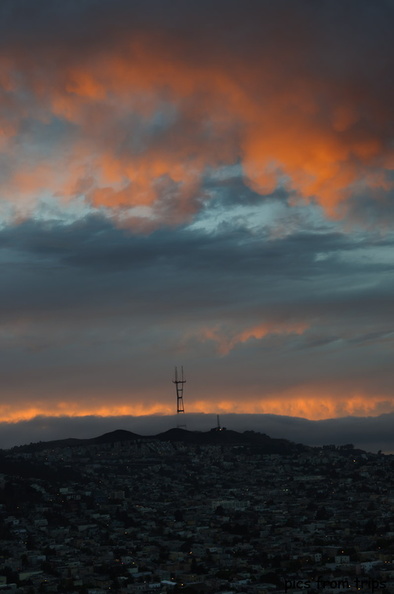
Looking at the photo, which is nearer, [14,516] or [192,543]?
[192,543]

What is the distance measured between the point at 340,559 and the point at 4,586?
2878cm

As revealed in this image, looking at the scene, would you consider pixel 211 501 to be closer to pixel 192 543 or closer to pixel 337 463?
pixel 192 543

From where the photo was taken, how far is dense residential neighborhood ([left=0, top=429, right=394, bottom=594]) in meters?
87.5

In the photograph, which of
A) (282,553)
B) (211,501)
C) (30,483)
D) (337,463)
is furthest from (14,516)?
(337,463)

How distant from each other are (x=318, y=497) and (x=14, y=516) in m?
43.5


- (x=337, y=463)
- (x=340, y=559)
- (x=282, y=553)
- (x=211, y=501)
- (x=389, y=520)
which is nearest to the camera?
(x=340, y=559)

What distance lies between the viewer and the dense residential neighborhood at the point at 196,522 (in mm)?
87500

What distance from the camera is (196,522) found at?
411ft

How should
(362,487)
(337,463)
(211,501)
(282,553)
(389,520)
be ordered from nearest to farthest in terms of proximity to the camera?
(282,553), (389,520), (211,501), (362,487), (337,463)

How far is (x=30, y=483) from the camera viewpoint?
143 m

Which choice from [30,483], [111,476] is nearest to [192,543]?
[30,483]

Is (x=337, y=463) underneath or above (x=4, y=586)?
above

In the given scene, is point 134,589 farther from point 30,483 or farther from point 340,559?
point 30,483

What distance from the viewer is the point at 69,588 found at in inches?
3364
